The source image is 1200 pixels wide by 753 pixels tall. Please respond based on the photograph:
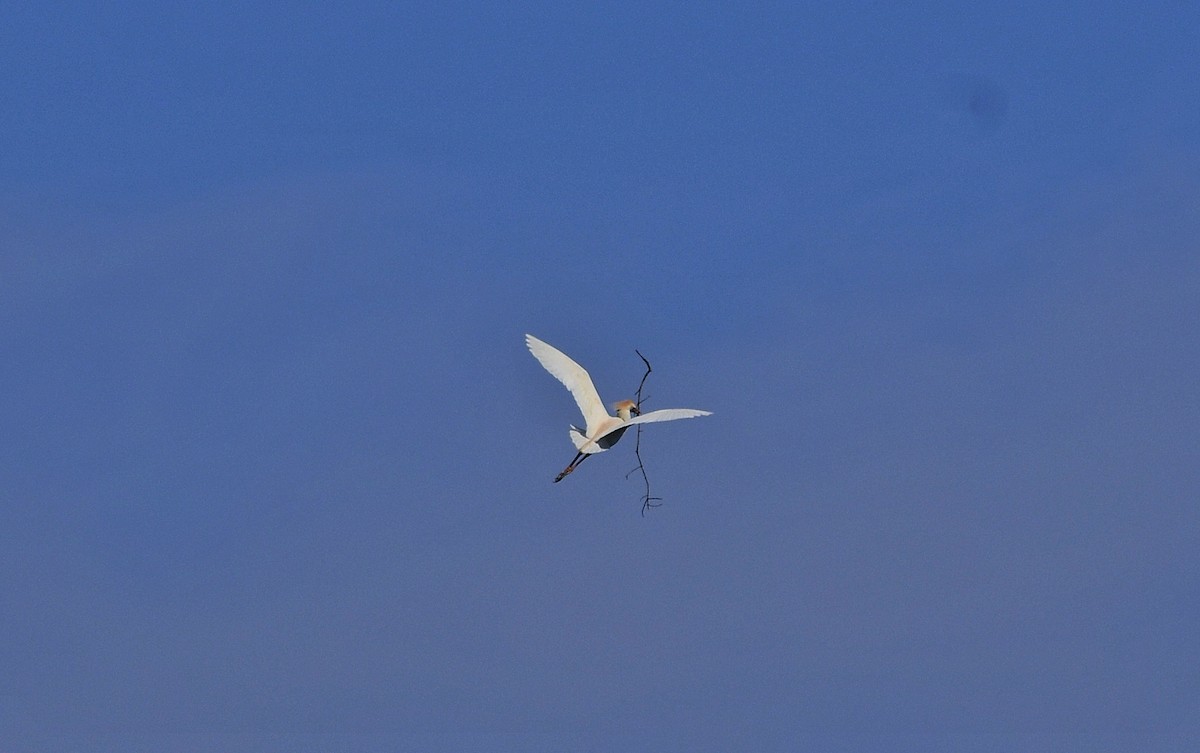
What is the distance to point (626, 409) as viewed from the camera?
2844 inches

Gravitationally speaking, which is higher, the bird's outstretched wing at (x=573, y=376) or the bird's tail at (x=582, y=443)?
the bird's outstretched wing at (x=573, y=376)

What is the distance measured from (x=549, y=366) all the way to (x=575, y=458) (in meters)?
6.01

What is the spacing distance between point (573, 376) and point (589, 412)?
2.51m

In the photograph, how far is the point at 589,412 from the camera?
7431cm

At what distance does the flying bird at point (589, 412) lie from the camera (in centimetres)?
7031

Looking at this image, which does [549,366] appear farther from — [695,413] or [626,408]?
Result: [695,413]

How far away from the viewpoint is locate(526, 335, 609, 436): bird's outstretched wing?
74.3m

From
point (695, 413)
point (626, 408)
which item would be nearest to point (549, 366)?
point (626, 408)

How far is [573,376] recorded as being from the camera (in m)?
76.3

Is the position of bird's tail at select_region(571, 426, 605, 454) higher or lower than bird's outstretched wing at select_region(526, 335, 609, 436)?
lower

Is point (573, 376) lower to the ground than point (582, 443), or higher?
higher

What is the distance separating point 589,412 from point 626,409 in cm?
249

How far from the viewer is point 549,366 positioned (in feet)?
252

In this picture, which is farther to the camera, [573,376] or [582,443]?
[573,376]
